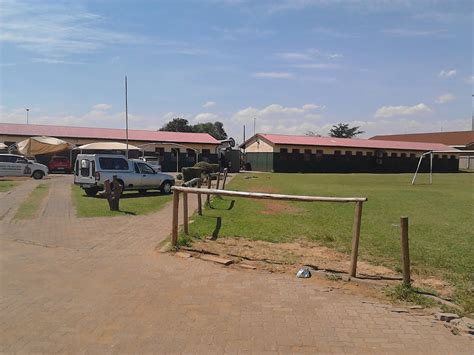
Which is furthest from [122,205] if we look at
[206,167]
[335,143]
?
[335,143]

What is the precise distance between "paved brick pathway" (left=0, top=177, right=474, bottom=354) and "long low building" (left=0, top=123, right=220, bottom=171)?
129 ft

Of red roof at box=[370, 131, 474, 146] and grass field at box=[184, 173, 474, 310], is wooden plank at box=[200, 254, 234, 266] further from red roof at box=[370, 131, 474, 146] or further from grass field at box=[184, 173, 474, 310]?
red roof at box=[370, 131, 474, 146]

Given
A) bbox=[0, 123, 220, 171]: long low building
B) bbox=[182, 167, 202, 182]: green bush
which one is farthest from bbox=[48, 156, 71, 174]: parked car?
bbox=[182, 167, 202, 182]: green bush

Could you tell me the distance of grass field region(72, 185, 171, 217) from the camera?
14.1 metres

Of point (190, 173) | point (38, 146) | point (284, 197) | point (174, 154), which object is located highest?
point (38, 146)

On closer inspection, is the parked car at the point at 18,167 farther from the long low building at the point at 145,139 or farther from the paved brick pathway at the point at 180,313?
the paved brick pathway at the point at 180,313

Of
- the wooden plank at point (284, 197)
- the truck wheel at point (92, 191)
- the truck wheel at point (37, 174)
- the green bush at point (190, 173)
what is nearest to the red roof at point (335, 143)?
the truck wheel at point (37, 174)

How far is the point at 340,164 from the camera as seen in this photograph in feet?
193

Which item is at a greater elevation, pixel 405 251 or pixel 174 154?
pixel 174 154

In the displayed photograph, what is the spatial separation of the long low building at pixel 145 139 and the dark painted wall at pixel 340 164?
6.12 meters

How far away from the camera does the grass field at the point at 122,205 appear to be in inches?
556

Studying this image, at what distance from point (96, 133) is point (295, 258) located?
46076 millimetres

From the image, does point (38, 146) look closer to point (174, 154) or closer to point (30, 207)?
point (174, 154)

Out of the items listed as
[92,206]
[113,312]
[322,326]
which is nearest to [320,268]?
[322,326]
